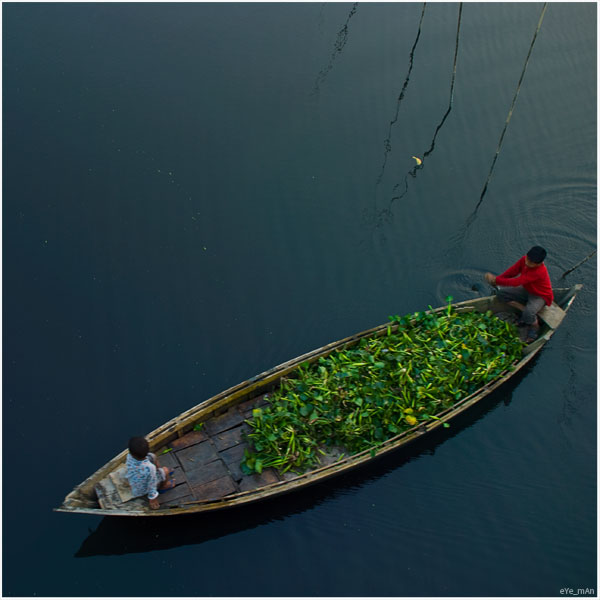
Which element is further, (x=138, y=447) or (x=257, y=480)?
(x=257, y=480)

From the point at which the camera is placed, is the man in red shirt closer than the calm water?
No

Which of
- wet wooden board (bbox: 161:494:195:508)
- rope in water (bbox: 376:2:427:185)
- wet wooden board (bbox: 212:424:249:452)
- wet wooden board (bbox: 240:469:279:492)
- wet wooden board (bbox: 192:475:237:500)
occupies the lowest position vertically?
wet wooden board (bbox: 240:469:279:492)

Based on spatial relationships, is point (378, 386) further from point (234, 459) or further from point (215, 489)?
point (215, 489)

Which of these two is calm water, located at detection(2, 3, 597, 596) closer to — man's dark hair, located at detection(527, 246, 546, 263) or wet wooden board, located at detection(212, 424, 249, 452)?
wet wooden board, located at detection(212, 424, 249, 452)

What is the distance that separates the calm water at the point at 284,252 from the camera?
6480 mm

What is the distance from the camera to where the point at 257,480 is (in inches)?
247

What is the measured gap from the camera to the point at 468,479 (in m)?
7.18

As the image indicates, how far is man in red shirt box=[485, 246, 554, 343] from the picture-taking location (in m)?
7.50

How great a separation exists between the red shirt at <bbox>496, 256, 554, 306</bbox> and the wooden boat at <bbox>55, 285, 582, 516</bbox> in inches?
51.1

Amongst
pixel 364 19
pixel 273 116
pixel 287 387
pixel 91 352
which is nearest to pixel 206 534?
pixel 287 387

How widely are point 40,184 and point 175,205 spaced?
2.29 meters

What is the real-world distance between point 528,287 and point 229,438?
4491mm

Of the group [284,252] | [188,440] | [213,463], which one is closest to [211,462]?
[213,463]

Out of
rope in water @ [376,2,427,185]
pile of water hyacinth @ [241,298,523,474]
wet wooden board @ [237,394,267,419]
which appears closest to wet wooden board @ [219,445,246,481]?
pile of water hyacinth @ [241,298,523,474]
